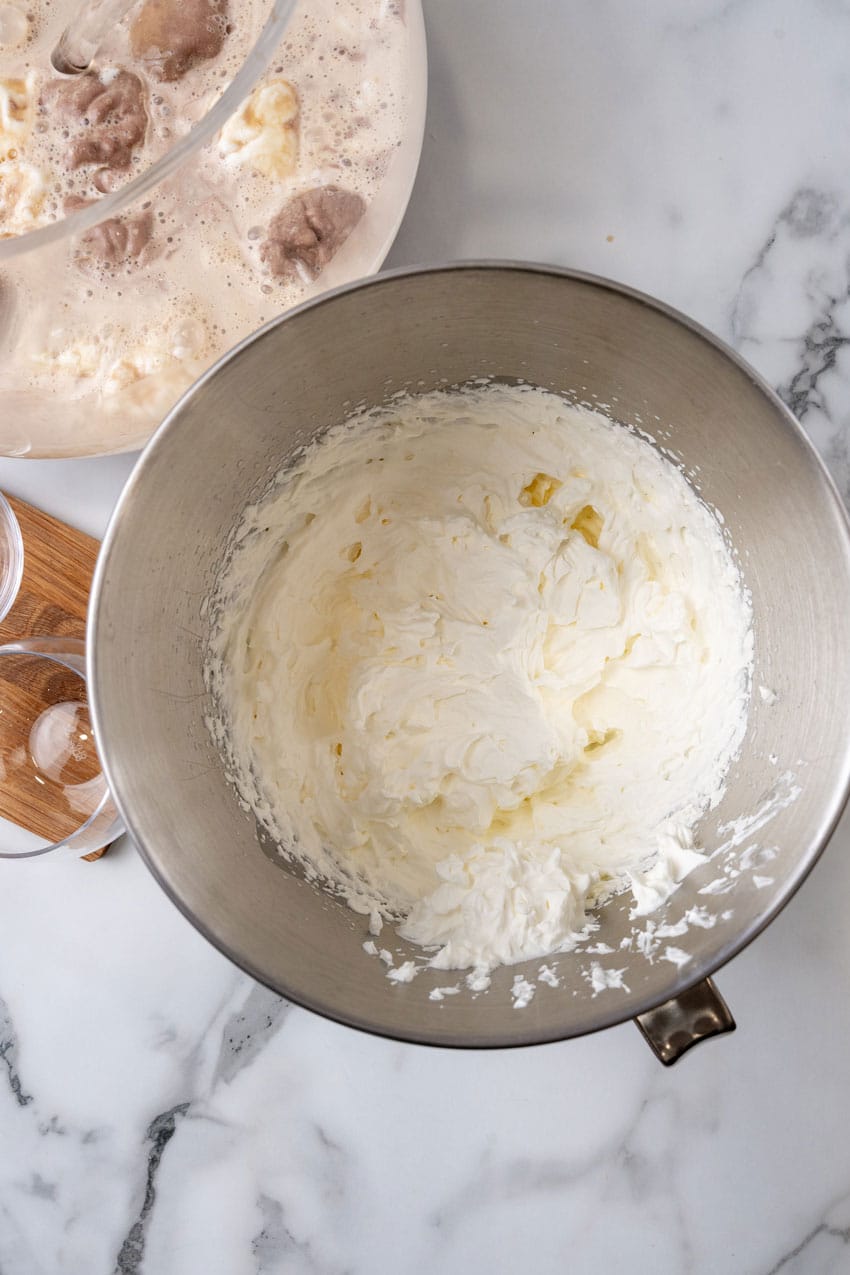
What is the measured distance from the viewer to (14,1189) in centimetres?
125

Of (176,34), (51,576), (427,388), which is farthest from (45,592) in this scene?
(176,34)

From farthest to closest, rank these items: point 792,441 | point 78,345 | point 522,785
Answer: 1. point 522,785
2. point 78,345
3. point 792,441

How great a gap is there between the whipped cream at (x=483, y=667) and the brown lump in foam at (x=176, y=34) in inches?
16.8

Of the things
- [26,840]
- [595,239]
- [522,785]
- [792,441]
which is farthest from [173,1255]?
[595,239]

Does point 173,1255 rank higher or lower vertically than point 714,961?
lower

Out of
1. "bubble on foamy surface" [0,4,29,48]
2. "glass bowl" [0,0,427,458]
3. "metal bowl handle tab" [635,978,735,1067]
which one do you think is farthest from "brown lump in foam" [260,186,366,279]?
"metal bowl handle tab" [635,978,735,1067]

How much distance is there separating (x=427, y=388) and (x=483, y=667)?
34 cm

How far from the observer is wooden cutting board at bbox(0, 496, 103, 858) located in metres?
1.21

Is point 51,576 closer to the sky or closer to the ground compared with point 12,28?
closer to the ground

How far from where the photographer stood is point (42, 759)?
122 centimetres

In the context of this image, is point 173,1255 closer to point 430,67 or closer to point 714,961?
→ point 714,961

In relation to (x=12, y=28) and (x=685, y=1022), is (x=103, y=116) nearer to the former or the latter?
(x=12, y=28)

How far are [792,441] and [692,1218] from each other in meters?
0.99

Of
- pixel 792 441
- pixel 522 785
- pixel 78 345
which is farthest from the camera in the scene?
pixel 522 785
